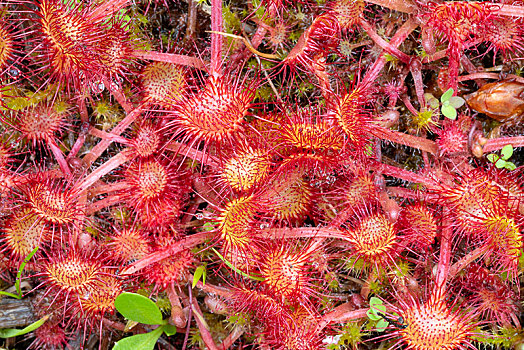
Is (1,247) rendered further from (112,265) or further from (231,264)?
(231,264)

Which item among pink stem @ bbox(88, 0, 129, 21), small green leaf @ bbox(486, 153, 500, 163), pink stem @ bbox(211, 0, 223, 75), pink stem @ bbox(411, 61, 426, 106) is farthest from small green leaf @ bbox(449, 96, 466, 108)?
pink stem @ bbox(88, 0, 129, 21)

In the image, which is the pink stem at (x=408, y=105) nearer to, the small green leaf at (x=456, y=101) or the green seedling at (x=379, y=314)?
the small green leaf at (x=456, y=101)

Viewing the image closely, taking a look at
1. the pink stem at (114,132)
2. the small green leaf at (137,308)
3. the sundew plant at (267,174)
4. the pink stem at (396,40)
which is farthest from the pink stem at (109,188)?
the pink stem at (396,40)

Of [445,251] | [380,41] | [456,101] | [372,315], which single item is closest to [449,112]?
[456,101]

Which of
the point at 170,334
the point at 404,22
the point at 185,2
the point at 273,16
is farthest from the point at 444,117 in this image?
the point at 170,334

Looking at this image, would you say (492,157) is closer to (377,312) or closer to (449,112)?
(449,112)
